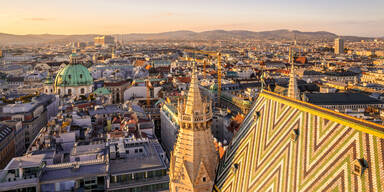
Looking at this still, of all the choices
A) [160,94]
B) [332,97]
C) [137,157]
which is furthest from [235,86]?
[137,157]

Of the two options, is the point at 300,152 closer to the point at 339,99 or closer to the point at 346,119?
the point at 346,119

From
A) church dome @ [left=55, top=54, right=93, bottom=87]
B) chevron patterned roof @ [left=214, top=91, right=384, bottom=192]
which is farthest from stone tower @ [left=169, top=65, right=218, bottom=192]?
church dome @ [left=55, top=54, right=93, bottom=87]

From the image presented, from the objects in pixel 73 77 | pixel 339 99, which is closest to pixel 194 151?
pixel 339 99

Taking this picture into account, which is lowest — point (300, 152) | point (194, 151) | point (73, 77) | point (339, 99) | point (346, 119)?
point (339, 99)

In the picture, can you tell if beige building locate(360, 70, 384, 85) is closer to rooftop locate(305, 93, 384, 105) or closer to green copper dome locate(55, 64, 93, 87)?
rooftop locate(305, 93, 384, 105)

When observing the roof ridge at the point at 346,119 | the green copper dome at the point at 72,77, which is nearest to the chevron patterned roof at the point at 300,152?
the roof ridge at the point at 346,119

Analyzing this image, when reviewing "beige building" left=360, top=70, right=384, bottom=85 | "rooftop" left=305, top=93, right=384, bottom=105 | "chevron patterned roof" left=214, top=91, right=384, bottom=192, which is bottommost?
"rooftop" left=305, top=93, right=384, bottom=105

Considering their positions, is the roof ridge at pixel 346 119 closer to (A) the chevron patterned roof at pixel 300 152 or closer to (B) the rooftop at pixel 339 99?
(A) the chevron patterned roof at pixel 300 152
